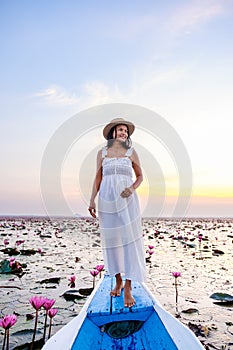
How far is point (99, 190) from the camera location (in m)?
2.89

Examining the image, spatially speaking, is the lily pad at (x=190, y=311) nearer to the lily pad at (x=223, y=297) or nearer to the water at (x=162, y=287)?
the water at (x=162, y=287)

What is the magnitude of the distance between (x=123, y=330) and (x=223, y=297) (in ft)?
6.32

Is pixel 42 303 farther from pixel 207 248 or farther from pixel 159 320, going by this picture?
pixel 207 248

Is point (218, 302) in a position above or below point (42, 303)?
below

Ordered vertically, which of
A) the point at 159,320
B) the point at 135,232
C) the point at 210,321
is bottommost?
the point at 210,321

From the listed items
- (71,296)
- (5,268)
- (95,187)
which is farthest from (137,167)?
(5,268)

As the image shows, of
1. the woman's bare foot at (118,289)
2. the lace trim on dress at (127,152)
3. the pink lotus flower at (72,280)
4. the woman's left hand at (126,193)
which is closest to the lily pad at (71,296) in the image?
the pink lotus flower at (72,280)

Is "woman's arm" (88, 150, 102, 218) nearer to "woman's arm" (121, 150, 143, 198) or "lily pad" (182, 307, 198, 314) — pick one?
"woman's arm" (121, 150, 143, 198)

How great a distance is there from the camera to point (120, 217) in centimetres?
266

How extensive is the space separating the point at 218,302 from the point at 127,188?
1.98 metres

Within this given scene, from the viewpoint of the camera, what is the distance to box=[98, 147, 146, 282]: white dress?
2643 mm

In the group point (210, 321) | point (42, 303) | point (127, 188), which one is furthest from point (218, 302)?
point (42, 303)

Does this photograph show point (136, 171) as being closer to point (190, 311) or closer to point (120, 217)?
point (120, 217)

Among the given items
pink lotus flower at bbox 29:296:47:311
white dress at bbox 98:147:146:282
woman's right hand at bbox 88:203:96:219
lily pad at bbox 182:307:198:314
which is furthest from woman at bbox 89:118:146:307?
lily pad at bbox 182:307:198:314
